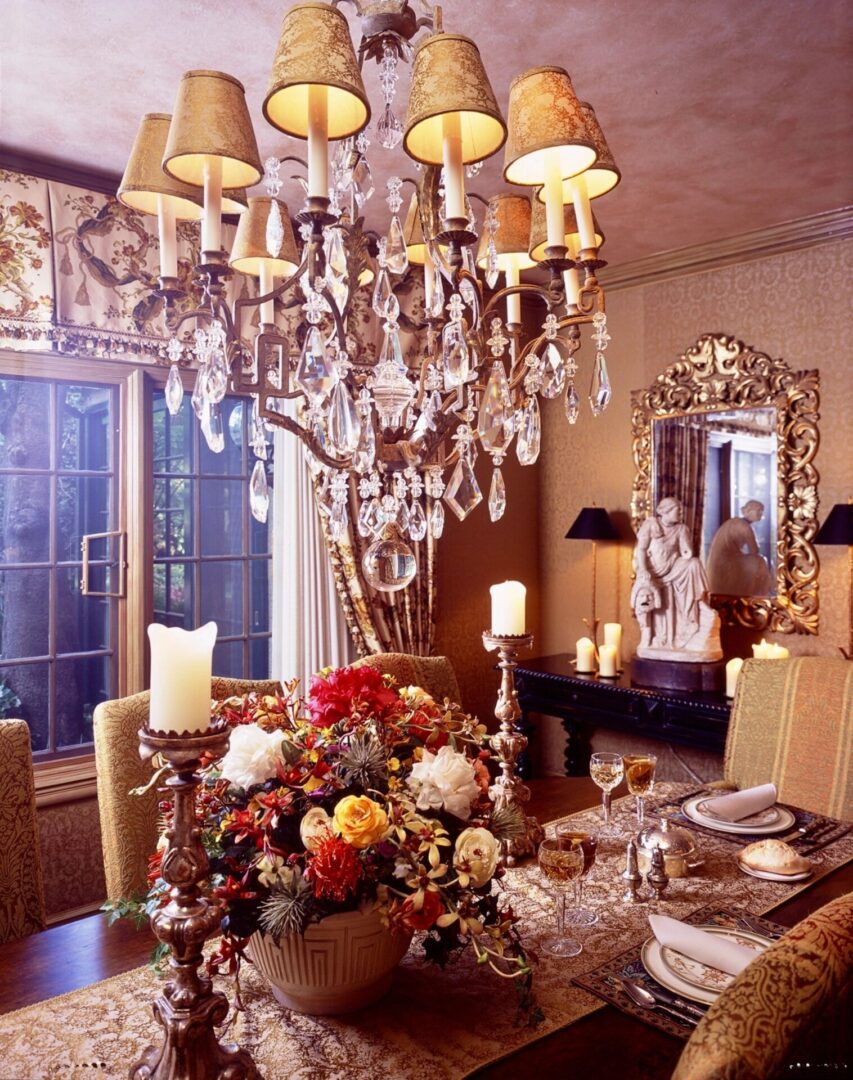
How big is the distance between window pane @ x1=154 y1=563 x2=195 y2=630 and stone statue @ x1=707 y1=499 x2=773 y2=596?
2.23 meters

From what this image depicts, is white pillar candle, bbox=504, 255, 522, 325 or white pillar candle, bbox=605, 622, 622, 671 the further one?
white pillar candle, bbox=605, 622, 622, 671

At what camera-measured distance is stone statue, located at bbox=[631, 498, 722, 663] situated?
3.26 meters

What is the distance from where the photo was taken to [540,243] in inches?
68.5

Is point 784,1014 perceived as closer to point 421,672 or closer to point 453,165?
point 453,165

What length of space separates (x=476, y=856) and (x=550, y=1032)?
0.79ft

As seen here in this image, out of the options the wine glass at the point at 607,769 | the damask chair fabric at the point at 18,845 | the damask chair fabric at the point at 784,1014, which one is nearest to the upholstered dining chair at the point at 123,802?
the damask chair fabric at the point at 18,845

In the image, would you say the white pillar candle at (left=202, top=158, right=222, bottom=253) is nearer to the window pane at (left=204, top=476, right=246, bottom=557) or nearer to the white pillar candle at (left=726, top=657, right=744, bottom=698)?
the window pane at (left=204, top=476, right=246, bottom=557)

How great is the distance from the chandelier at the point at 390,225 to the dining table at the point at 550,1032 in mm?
738

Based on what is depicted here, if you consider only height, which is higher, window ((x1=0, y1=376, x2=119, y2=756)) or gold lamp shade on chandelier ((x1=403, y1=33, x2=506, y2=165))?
gold lamp shade on chandelier ((x1=403, y1=33, x2=506, y2=165))

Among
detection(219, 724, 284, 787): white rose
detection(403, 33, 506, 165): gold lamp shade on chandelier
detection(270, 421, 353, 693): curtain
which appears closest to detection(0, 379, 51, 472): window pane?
detection(270, 421, 353, 693): curtain

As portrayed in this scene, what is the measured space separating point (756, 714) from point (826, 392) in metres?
1.67

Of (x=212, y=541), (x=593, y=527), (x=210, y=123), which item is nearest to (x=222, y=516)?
(x=212, y=541)

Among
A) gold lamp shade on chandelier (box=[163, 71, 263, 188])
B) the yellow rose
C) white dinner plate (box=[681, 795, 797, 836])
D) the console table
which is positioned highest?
gold lamp shade on chandelier (box=[163, 71, 263, 188])

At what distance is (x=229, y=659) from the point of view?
3373mm
